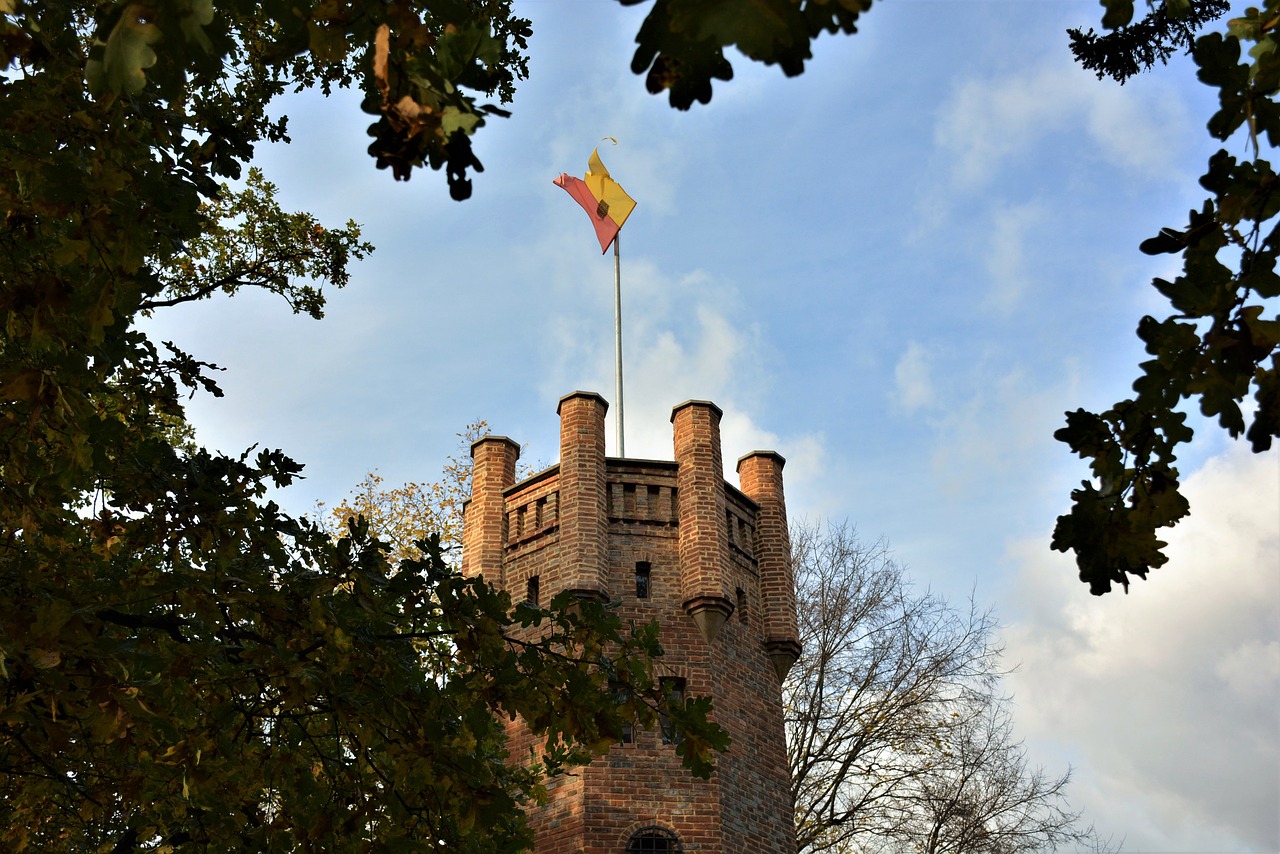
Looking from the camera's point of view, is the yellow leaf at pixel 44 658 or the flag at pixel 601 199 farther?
the flag at pixel 601 199

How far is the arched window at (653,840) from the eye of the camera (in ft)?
45.1

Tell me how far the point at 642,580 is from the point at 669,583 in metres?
0.39

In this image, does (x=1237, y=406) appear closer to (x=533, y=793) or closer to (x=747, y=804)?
(x=533, y=793)

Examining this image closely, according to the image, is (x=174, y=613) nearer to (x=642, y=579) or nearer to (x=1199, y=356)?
(x=1199, y=356)

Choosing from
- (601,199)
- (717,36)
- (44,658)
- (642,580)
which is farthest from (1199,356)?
(601,199)

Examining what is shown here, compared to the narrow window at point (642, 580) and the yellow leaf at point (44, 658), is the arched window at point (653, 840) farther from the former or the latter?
the yellow leaf at point (44, 658)

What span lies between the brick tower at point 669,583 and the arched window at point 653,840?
0.05 ft

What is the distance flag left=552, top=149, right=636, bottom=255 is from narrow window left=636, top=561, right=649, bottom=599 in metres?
8.36

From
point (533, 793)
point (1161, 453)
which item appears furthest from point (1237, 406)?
point (533, 793)

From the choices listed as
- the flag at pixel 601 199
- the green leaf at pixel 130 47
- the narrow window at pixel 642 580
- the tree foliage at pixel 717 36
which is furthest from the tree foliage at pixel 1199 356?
the flag at pixel 601 199

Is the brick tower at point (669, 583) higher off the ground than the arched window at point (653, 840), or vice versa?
the brick tower at point (669, 583)

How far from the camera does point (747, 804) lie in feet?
47.9

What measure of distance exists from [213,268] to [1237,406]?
11564 mm

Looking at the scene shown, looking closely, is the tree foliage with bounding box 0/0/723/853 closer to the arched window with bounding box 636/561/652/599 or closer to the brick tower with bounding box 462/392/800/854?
the brick tower with bounding box 462/392/800/854
